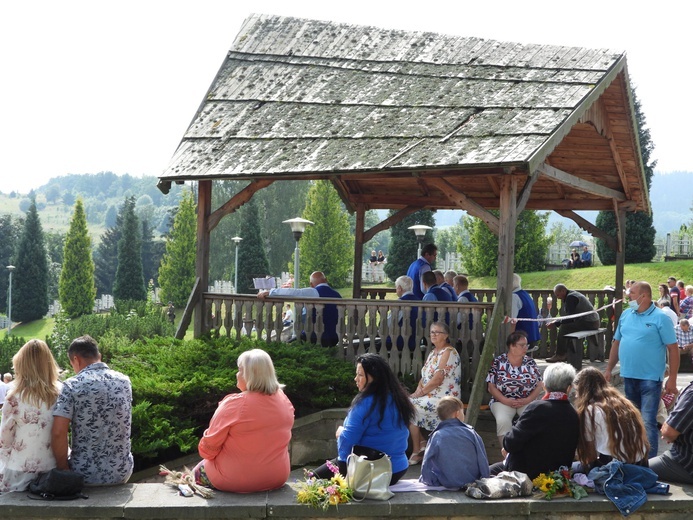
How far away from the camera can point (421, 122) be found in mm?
12086

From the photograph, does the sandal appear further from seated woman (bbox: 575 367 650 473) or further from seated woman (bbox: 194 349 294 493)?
seated woman (bbox: 194 349 294 493)

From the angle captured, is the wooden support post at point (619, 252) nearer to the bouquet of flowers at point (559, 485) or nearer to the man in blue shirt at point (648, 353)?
the man in blue shirt at point (648, 353)

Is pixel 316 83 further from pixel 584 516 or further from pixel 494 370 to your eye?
pixel 584 516

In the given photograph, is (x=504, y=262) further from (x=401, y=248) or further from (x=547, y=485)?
(x=401, y=248)

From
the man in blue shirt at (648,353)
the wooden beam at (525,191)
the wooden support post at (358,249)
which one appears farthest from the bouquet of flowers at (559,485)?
the wooden support post at (358,249)

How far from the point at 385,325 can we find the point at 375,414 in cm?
449

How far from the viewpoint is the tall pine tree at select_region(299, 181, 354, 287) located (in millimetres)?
49688

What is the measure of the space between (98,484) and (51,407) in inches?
29.3

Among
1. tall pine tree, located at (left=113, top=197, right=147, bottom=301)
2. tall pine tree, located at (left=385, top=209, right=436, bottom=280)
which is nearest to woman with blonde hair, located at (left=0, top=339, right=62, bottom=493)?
tall pine tree, located at (left=385, top=209, right=436, bottom=280)

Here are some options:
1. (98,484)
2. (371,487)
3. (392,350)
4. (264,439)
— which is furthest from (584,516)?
(392,350)

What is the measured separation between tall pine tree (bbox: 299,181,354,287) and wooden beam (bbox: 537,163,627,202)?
34985 millimetres

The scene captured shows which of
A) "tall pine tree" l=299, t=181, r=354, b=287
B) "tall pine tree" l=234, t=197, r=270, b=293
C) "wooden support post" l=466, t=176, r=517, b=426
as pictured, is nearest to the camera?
"wooden support post" l=466, t=176, r=517, b=426

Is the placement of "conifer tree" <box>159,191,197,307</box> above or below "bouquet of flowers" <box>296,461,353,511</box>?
above

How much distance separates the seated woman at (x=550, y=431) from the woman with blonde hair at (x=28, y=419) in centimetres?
366
